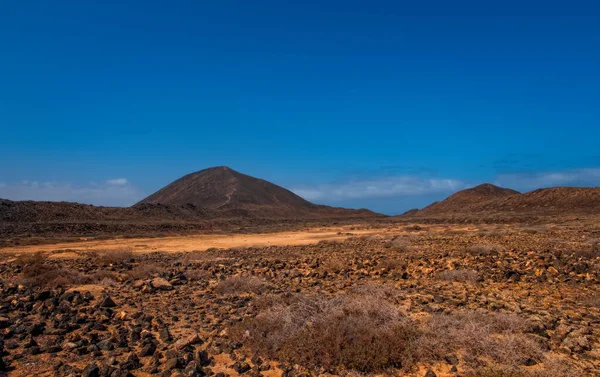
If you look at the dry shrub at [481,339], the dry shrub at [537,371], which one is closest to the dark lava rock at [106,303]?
the dry shrub at [481,339]

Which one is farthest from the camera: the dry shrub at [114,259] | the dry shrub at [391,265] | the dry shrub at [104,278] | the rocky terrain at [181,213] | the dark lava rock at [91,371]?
the rocky terrain at [181,213]

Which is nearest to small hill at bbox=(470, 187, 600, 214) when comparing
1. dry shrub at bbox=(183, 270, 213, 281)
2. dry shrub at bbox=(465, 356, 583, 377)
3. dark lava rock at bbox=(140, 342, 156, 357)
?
dry shrub at bbox=(183, 270, 213, 281)

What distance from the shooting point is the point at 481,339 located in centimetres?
556

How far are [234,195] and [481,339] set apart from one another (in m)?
118

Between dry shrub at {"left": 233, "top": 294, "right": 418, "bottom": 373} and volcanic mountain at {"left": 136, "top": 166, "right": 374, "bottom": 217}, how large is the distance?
311ft

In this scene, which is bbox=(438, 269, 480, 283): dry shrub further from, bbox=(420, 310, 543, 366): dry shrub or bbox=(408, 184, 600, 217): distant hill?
bbox=(408, 184, 600, 217): distant hill

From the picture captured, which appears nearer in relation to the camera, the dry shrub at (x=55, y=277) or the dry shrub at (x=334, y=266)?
the dry shrub at (x=55, y=277)

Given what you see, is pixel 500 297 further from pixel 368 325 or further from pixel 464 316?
pixel 368 325

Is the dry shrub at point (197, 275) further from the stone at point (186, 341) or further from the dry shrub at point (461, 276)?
the dry shrub at point (461, 276)

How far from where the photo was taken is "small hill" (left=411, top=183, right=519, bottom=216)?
8715 centimetres

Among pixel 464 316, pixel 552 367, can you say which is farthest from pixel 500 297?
pixel 552 367

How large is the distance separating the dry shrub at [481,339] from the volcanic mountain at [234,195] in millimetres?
95305

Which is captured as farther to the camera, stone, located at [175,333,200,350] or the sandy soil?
the sandy soil

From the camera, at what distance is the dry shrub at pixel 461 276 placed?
10320mm
